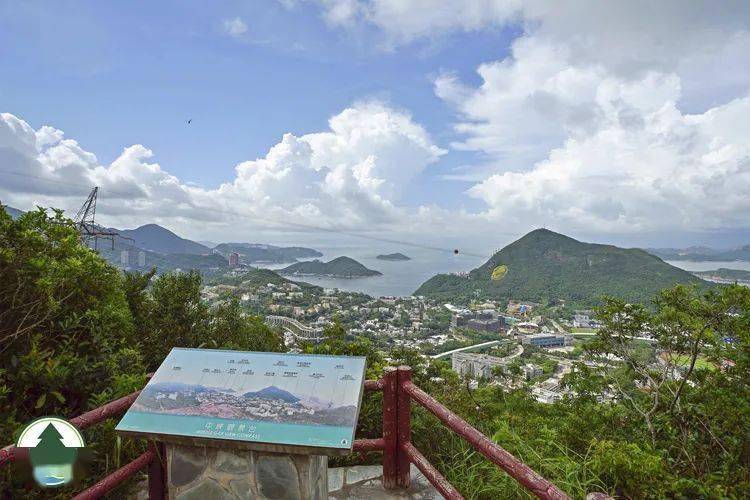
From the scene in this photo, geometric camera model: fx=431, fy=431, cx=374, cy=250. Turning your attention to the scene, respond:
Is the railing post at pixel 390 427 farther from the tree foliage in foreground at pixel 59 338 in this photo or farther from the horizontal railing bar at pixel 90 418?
the tree foliage in foreground at pixel 59 338

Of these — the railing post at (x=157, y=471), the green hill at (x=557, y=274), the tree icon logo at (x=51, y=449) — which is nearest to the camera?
the tree icon logo at (x=51, y=449)

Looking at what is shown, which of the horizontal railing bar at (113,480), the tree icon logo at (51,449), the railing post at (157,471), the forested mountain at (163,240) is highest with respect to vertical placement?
the forested mountain at (163,240)

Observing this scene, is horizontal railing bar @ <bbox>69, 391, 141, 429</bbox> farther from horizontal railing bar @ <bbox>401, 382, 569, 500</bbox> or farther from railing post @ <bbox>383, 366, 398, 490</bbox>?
horizontal railing bar @ <bbox>401, 382, 569, 500</bbox>

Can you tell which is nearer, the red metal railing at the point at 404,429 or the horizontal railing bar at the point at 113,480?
the horizontal railing bar at the point at 113,480

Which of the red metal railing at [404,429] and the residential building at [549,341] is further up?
the red metal railing at [404,429]

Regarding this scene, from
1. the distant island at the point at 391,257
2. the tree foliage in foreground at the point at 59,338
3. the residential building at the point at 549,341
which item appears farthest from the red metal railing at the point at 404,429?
the distant island at the point at 391,257

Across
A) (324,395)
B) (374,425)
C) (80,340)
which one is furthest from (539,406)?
(80,340)
